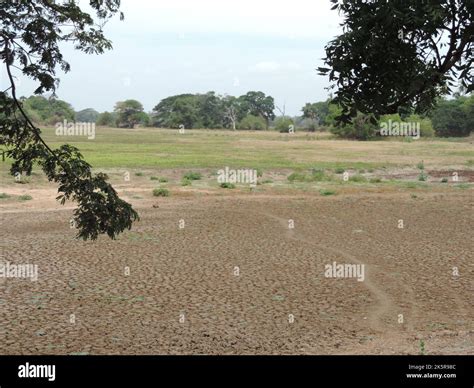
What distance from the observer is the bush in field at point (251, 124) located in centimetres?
11091

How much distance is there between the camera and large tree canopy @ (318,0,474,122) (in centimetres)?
568

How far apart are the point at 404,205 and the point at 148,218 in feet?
33.8

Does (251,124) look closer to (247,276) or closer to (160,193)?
(160,193)

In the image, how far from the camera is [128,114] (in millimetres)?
115562

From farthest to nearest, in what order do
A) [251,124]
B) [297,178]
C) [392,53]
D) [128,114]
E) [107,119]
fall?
1. [107,119]
2. [128,114]
3. [251,124]
4. [297,178]
5. [392,53]

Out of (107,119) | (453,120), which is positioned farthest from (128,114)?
(453,120)

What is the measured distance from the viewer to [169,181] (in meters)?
31.6

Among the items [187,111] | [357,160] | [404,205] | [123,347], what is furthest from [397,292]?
[187,111]

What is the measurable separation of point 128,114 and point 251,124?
25.0m

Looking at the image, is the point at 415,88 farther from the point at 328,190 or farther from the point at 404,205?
the point at 328,190

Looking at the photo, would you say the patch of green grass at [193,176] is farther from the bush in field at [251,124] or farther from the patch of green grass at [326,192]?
the bush in field at [251,124]

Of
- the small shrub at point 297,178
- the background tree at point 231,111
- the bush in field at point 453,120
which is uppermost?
the background tree at point 231,111

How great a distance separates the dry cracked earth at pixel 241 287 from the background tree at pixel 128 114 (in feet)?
318

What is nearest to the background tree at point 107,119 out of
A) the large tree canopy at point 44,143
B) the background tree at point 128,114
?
the background tree at point 128,114
